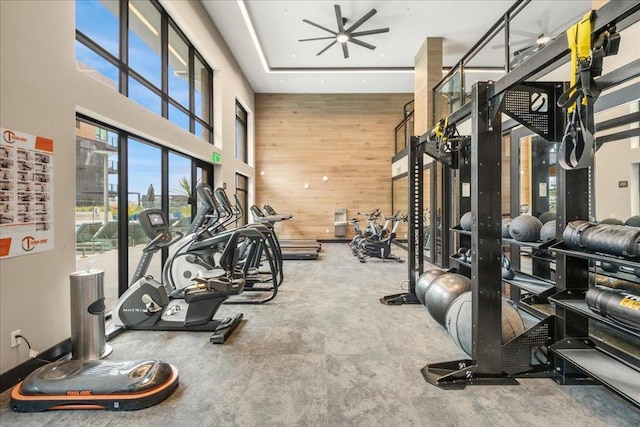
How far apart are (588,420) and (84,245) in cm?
453

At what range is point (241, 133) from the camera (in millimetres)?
10320

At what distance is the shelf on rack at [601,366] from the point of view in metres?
1.76

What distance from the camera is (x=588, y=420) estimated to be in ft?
6.17

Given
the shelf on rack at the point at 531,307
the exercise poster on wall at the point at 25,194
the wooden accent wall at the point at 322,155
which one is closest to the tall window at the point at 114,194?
the exercise poster on wall at the point at 25,194

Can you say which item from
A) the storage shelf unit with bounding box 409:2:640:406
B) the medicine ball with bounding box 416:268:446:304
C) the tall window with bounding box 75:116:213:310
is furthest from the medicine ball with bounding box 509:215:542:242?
the tall window with bounding box 75:116:213:310

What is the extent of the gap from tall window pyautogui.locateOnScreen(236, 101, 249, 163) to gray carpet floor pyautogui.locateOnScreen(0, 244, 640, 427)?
7.38 m

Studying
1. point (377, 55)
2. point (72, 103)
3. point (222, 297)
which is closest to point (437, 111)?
point (377, 55)

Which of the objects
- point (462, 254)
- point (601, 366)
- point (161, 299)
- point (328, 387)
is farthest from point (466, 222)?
point (161, 299)

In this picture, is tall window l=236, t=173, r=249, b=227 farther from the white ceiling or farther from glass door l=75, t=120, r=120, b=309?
glass door l=75, t=120, r=120, b=309

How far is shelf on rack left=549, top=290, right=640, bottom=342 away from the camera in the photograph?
1.79 meters

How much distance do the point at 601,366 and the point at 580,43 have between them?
77.8 inches

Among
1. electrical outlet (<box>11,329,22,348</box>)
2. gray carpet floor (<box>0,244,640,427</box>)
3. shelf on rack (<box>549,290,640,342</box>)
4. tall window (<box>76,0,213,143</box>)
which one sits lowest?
gray carpet floor (<box>0,244,640,427</box>)

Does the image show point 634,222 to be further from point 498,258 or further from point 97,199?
point 97,199

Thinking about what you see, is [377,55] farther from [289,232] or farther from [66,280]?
[66,280]
